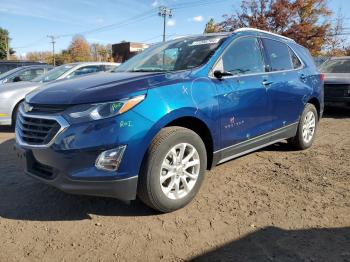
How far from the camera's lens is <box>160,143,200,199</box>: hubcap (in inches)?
136

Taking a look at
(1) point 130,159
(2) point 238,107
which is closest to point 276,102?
(2) point 238,107

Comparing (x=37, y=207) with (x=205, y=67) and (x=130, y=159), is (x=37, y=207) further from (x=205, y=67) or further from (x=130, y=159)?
(x=205, y=67)

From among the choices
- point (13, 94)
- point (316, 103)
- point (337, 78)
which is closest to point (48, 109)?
point (316, 103)

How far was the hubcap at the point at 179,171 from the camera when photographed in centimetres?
345

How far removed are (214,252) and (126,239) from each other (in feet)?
2.47

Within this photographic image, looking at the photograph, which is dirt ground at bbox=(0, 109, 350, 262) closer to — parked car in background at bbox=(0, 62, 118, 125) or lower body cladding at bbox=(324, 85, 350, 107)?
parked car in background at bbox=(0, 62, 118, 125)

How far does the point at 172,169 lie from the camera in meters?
3.49

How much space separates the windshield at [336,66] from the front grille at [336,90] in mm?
1211

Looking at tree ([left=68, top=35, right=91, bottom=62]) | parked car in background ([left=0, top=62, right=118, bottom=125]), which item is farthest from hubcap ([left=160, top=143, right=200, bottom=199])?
tree ([left=68, top=35, right=91, bottom=62])

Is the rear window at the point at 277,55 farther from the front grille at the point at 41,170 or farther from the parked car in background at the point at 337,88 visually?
the parked car in background at the point at 337,88

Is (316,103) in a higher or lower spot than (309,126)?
higher

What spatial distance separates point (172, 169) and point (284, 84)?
2.35 meters

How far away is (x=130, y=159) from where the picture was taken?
310 centimetres

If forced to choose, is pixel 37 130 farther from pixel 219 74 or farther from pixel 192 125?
pixel 219 74
